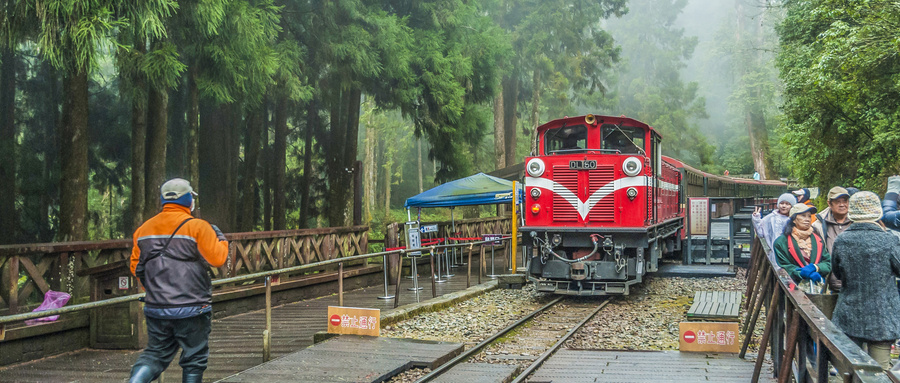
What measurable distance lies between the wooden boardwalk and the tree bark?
422 cm

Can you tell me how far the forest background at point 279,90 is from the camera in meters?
10.2

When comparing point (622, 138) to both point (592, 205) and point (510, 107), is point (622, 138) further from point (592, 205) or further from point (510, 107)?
point (510, 107)

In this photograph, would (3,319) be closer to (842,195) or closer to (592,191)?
(842,195)

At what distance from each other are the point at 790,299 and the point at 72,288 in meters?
7.82

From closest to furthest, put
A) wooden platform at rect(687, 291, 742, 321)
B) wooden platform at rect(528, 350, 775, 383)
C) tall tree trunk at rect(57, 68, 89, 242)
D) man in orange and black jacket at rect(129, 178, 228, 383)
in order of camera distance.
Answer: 1. man in orange and black jacket at rect(129, 178, 228, 383)
2. wooden platform at rect(528, 350, 775, 383)
3. wooden platform at rect(687, 291, 742, 321)
4. tall tree trunk at rect(57, 68, 89, 242)

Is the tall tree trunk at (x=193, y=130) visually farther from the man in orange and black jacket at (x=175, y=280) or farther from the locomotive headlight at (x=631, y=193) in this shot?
the man in orange and black jacket at (x=175, y=280)

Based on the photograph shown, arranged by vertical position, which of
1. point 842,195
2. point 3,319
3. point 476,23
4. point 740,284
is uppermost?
point 476,23

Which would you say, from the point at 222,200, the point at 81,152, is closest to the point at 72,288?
the point at 81,152

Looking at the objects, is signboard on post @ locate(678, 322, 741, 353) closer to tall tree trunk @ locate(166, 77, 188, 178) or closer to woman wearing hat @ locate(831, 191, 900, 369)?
woman wearing hat @ locate(831, 191, 900, 369)

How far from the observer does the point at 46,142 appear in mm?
17578

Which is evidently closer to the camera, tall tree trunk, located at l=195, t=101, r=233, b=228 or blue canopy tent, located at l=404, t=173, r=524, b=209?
tall tree trunk, located at l=195, t=101, r=233, b=228

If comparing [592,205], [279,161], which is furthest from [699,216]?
[279,161]

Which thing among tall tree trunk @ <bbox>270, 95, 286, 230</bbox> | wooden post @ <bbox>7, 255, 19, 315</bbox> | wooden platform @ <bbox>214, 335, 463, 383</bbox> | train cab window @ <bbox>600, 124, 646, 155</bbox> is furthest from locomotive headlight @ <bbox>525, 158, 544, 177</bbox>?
tall tree trunk @ <bbox>270, 95, 286, 230</bbox>

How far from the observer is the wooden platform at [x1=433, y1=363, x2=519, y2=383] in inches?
244
